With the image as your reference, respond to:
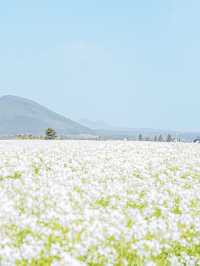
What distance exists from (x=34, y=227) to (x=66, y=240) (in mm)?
730

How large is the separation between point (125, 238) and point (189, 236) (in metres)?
1.66

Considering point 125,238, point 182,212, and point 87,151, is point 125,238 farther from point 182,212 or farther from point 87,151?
point 87,151

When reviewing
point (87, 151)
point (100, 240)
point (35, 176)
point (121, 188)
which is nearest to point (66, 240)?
point (100, 240)

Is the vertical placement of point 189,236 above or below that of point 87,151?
below

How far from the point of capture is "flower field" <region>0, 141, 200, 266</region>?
28.5 feet

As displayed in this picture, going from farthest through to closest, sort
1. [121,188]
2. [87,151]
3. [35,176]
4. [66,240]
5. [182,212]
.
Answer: [87,151] < [35,176] < [121,188] < [182,212] < [66,240]

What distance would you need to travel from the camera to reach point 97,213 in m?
10.6

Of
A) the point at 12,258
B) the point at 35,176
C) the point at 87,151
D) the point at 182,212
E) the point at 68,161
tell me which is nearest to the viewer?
the point at 12,258

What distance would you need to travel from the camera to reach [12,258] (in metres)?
A: 7.96

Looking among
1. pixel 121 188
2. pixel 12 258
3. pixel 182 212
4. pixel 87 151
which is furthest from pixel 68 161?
pixel 12 258

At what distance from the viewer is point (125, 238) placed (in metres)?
9.43

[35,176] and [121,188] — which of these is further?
[35,176]

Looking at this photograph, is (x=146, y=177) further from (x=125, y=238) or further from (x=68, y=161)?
(x=125, y=238)

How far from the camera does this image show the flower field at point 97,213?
28.5ft
